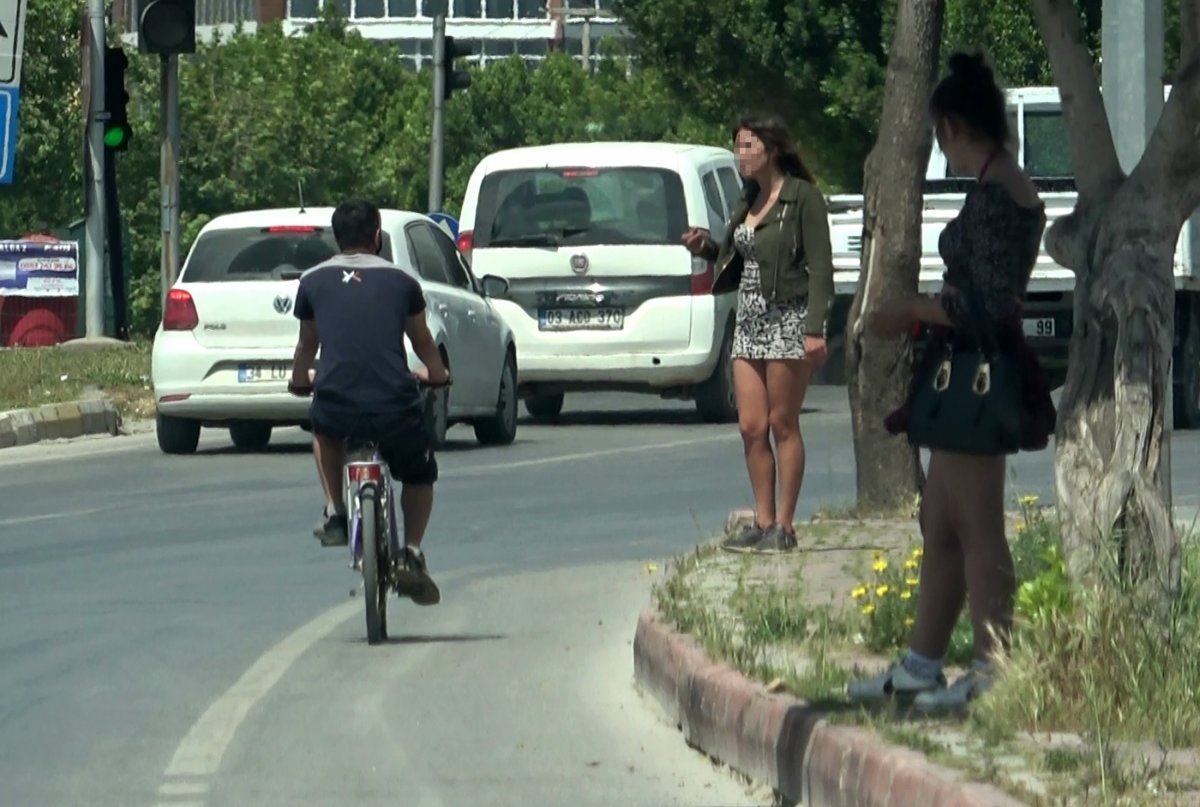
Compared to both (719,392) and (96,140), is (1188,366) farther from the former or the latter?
(96,140)

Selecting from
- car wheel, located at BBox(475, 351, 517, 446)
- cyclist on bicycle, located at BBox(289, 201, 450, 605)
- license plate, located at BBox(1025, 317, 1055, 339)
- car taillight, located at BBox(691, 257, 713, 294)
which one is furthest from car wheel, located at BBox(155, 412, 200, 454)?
cyclist on bicycle, located at BBox(289, 201, 450, 605)

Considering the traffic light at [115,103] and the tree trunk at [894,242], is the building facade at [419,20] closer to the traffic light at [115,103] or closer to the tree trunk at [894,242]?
the traffic light at [115,103]

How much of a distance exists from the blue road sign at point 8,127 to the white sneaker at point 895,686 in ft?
43.1

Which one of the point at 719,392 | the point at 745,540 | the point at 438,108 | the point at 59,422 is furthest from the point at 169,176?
the point at 745,540

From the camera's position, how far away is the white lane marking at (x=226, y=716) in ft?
24.1

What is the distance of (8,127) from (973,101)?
1351cm

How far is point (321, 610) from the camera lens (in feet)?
35.2

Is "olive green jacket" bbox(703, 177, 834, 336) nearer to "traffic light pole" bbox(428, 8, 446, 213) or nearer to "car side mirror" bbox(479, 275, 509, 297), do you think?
"car side mirror" bbox(479, 275, 509, 297)

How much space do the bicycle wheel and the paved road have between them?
3.9 inches

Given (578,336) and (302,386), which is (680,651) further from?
(578,336)

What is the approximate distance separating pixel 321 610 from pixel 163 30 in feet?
45.3

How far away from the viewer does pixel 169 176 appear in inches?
986

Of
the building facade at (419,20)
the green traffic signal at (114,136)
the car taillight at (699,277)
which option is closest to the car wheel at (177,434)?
the car taillight at (699,277)

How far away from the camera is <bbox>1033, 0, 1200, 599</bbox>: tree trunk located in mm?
7160
